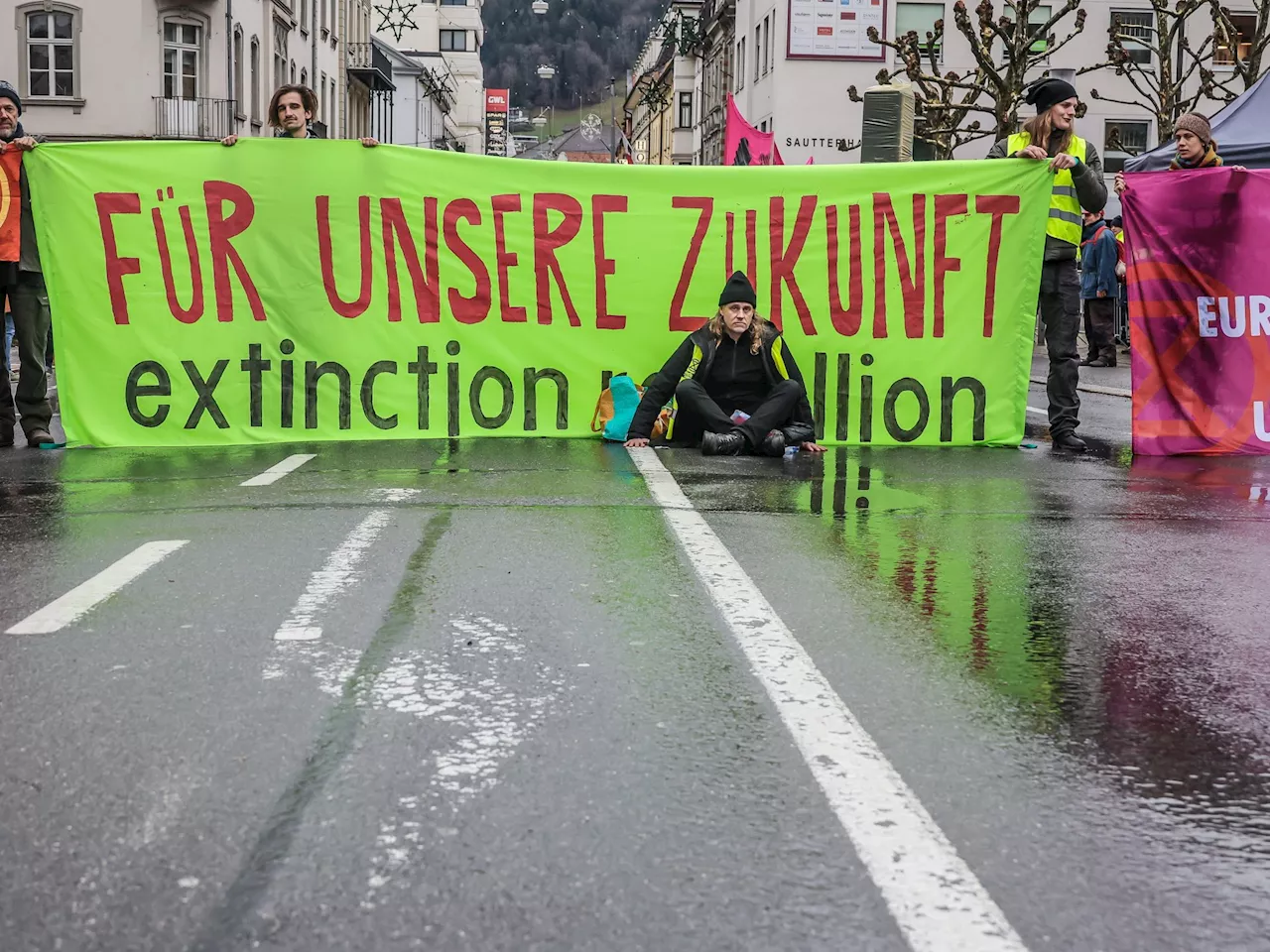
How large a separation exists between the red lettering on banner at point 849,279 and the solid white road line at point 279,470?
332 cm

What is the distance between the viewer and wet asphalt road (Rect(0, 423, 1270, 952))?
2812mm

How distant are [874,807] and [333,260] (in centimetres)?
807

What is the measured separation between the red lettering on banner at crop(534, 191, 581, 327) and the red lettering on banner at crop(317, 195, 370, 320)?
102 cm

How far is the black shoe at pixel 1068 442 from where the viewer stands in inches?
422

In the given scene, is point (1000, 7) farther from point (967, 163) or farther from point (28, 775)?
point (28, 775)

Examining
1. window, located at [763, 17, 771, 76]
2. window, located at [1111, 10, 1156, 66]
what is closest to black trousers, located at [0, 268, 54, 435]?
window, located at [1111, 10, 1156, 66]

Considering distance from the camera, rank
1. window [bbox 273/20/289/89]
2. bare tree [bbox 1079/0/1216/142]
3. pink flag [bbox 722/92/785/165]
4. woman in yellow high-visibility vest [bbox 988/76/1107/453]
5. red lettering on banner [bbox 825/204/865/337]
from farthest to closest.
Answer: window [bbox 273/20/289/89]
bare tree [bbox 1079/0/1216/142]
pink flag [bbox 722/92/785/165]
red lettering on banner [bbox 825/204/865/337]
woman in yellow high-visibility vest [bbox 988/76/1107/453]

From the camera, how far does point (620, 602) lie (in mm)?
5305

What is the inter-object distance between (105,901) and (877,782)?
4.80ft

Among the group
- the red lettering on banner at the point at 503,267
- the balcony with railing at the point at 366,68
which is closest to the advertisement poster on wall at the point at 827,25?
the balcony with railing at the point at 366,68

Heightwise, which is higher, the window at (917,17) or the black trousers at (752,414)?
the window at (917,17)

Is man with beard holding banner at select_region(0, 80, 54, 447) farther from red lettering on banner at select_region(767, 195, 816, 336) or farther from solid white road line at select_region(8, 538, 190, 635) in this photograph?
solid white road line at select_region(8, 538, 190, 635)

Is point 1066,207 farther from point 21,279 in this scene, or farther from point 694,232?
point 21,279

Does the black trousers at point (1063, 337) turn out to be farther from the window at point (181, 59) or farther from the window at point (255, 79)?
the window at point (255, 79)
